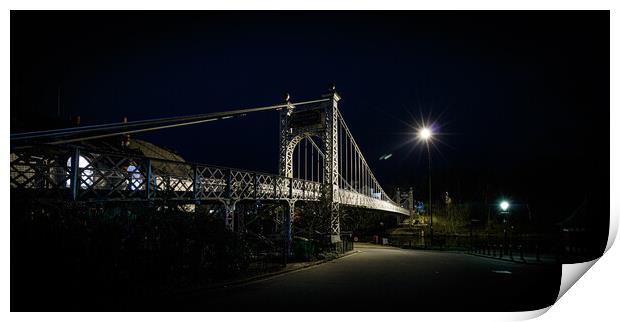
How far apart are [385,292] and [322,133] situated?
15.9m

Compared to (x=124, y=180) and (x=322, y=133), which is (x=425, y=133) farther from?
(x=124, y=180)

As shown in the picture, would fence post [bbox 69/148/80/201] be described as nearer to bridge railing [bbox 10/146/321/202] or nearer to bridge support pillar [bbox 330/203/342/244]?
bridge railing [bbox 10/146/321/202]

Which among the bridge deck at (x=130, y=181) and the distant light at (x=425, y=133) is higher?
the distant light at (x=425, y=133)

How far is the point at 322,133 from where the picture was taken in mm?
24219

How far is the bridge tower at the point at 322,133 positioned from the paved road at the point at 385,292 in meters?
8.71

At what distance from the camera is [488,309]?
8.02 metres

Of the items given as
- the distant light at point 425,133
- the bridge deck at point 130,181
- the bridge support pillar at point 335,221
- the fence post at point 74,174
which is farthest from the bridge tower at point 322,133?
the fence post at point 74,174

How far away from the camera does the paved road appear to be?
26.1ft

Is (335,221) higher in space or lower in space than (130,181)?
lower

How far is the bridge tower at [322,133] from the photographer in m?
21.7

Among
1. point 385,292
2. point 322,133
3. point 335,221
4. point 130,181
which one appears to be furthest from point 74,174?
point 322,133

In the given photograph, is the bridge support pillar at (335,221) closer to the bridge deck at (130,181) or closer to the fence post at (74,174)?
the bridge deck at (130,181)

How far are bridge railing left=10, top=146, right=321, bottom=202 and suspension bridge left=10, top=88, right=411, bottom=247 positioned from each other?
2cm
